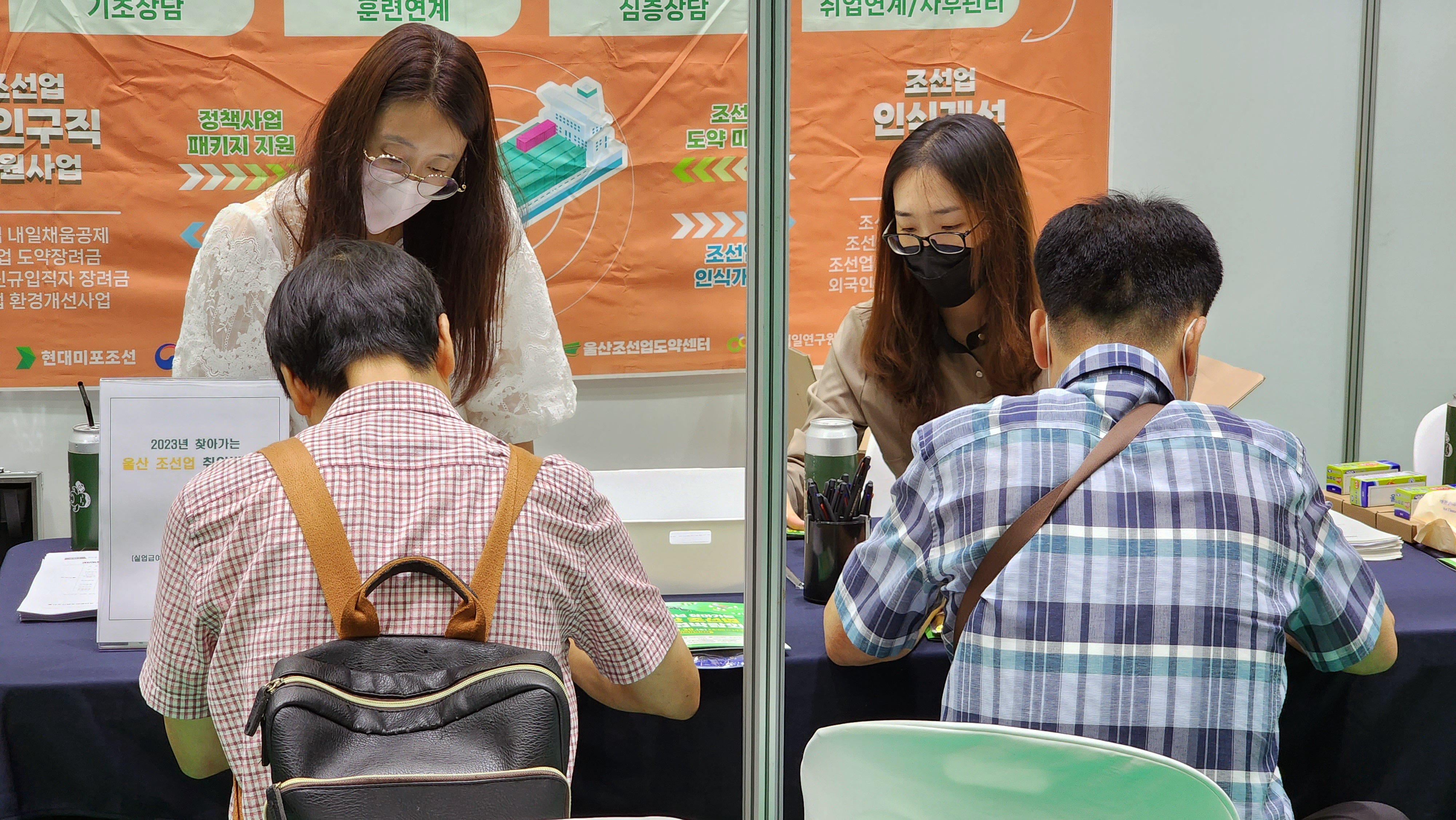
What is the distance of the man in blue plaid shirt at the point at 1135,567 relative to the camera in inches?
47.3

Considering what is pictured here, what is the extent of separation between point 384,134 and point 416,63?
14 cm

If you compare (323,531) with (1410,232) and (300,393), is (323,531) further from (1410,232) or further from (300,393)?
(1410,232)

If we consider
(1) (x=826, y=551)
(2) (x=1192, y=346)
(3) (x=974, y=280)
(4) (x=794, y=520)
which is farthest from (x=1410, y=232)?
(1) (x=826, y=551)

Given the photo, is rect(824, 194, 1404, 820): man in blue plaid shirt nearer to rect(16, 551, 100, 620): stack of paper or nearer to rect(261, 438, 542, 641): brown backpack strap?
rect(261, 438, 542, 641): brown backpack strap

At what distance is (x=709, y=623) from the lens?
1.61 metres

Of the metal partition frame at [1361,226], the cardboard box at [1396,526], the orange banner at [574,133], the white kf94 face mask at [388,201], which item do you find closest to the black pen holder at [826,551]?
the white kf94 face mask at [388,201]

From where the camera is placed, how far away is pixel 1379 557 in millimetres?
1967

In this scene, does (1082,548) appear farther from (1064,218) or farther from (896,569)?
(1064,218)

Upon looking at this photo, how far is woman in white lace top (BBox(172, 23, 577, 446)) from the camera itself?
76.2 inches

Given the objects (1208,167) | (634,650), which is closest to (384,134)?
(634,650)

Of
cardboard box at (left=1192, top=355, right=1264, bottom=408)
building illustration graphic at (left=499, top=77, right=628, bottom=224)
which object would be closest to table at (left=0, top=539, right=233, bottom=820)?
cardboard box at (left=1192, top=355, right=1264, bottom=408)

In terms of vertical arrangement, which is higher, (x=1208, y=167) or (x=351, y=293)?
(x=1208, y=167)

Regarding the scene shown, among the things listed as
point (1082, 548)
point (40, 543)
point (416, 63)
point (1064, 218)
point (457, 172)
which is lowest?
point (40, 543)

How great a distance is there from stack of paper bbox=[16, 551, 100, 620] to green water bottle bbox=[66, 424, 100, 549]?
32 millimetres
